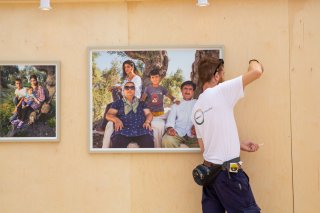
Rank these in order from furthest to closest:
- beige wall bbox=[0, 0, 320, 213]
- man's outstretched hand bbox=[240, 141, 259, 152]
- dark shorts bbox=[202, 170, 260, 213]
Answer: beige wall bbox=[0, 0, 320, 213] → man's outstretched hand bbox=[240, 141, 259, 152] → dark shorts bbox=[202, 170, 260, 213]


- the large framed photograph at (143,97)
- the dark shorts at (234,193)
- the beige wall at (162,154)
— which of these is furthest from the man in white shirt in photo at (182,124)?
the dark shorts at (234,193)

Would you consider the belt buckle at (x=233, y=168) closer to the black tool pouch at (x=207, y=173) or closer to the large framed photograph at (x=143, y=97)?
the black tool pouch at (x=207, y=173)

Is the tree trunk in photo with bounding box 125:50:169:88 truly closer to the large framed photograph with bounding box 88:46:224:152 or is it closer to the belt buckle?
the large framed photograph with bounding box 88:46:224:152

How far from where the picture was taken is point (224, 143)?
3598 mm

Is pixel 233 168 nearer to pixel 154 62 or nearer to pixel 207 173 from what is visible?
pixel 207 173

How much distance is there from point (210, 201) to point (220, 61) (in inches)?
47.1

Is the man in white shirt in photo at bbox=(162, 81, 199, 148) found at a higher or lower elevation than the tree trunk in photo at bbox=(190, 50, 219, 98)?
lower

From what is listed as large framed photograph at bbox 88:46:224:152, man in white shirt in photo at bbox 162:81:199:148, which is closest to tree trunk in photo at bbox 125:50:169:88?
large framed photograph at bbox 88:46:224:152

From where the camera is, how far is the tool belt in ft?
11.6

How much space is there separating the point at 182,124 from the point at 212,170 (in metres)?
0.65

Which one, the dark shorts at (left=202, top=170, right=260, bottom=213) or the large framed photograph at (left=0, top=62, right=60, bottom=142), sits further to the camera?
the large framed photograph at (left=0, top=62, right=60, bottom=142)

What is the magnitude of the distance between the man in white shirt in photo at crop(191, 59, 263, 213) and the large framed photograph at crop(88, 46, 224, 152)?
31 centimetres

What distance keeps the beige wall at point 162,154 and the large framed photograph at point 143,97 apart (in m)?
0.09

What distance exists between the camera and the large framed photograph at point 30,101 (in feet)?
13.6
